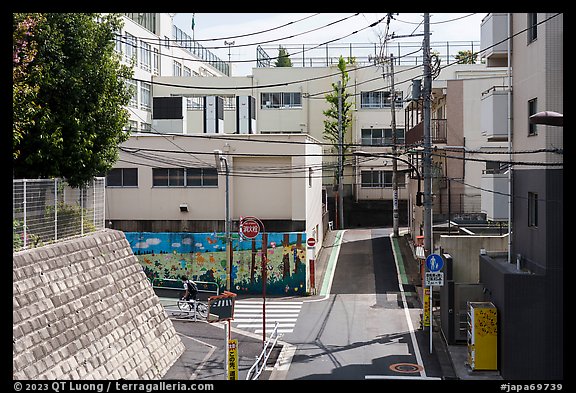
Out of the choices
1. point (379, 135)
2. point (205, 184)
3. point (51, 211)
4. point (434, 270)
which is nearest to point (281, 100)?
point (379, 135)

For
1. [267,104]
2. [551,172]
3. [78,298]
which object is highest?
[267,104]

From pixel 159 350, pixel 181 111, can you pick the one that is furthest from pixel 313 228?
pixel 159 350

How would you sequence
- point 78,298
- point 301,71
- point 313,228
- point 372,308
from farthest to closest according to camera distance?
point 301,71 → point 313,228 → point 372,308 → point 78,298

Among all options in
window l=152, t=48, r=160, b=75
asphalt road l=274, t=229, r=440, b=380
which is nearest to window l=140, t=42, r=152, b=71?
window l=152, t=48, r=160, b=75

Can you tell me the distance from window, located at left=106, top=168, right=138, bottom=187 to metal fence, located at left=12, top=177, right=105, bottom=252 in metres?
9.52

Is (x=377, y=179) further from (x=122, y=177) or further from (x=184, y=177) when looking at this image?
(x=122, y=177)

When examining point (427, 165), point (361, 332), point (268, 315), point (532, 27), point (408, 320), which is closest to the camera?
point (532, 27)

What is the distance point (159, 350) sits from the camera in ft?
45.3

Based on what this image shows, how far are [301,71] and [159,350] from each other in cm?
2992

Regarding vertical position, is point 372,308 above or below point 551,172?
below

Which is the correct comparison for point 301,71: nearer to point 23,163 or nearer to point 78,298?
point 23,163

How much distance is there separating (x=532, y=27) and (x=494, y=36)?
7.77 ft

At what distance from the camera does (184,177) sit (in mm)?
25531

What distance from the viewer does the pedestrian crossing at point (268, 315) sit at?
18562 millimetres
